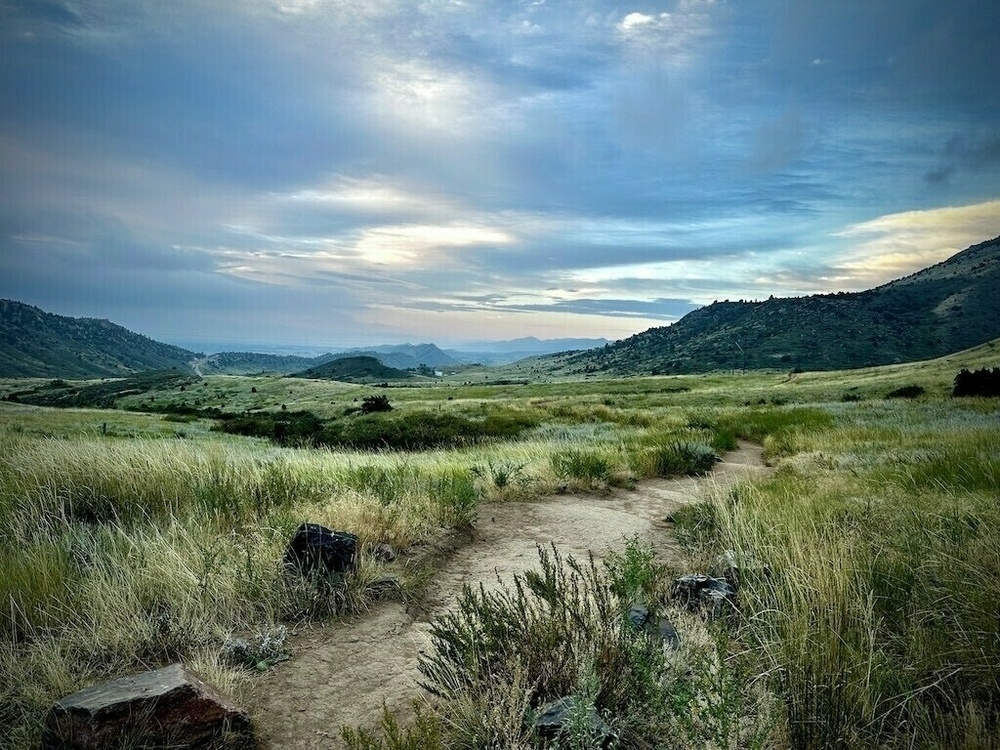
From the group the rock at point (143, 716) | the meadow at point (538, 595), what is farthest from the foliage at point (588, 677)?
the rock at point (143, 716)

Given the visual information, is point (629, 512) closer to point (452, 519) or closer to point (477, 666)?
point (452, 519)

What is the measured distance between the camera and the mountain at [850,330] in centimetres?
13462

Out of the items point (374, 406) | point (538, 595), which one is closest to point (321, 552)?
point (538, 595)

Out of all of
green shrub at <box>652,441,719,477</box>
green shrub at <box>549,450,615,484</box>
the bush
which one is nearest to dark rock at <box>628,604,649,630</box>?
green shrub at <box>549,450,615,484</box>

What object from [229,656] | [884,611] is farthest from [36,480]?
[884,611]

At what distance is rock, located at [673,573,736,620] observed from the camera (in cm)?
448

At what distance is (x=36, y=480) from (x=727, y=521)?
8909 millimetres

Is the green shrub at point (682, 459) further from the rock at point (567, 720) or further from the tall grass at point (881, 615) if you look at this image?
the rock at point (567, 720)

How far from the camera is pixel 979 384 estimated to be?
98.2ft

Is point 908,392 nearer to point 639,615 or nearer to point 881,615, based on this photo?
point 881,615

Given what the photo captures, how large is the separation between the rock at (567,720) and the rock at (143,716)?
6.02ft

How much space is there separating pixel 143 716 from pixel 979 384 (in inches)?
1582

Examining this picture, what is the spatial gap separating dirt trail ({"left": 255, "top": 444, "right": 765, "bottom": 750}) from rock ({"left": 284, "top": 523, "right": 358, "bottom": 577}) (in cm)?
53

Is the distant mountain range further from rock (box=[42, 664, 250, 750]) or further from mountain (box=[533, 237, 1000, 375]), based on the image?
rock (box=[42, 664, 250, 750])
